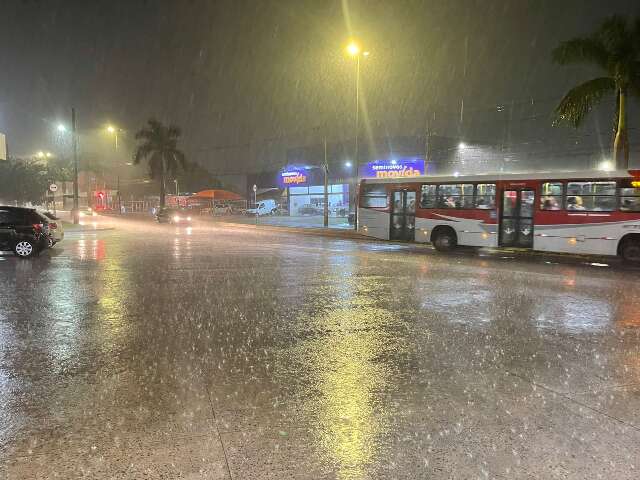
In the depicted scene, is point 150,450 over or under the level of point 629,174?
under

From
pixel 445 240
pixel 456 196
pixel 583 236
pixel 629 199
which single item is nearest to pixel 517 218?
pixel 583 236

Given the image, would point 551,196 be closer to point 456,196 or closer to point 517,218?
point 517,218

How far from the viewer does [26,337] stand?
267 inches

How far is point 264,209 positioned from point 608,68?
43.0m

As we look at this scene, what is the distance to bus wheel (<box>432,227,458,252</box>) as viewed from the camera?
1919 cm

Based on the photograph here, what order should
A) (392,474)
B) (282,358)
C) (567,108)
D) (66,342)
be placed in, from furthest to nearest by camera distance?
(567,108), (66,342), (282,358), (392,474)

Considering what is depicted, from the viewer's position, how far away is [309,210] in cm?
5716

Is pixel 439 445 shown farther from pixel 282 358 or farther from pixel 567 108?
pixel 567 108

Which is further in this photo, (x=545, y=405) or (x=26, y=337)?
(x=26, y=337)

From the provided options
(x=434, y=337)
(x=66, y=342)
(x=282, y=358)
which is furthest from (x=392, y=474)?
(x=66, y=342)

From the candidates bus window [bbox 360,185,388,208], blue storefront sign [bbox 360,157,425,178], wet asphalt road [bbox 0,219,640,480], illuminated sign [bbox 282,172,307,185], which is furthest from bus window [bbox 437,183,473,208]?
illuminated sign [bbox 282,172,307,185]

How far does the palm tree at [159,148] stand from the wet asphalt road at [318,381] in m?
46.1

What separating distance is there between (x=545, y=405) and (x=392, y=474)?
74.4 inches

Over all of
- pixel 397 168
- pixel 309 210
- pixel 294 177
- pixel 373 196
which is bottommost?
pixel 309 210
